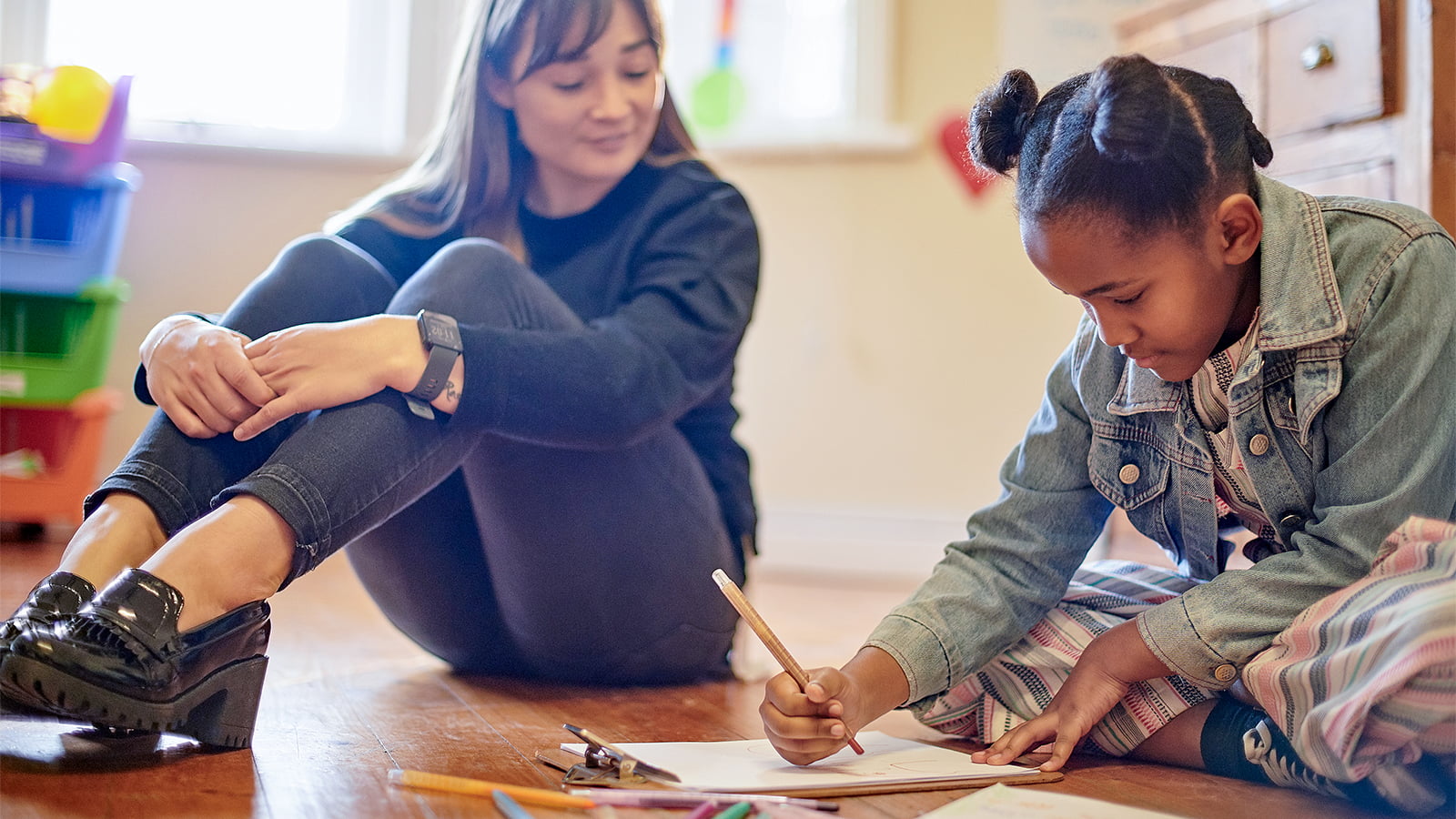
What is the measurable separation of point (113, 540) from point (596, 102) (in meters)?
0.53

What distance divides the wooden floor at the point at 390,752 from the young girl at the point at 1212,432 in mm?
45

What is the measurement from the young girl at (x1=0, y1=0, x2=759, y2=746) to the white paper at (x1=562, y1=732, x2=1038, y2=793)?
0.21 m

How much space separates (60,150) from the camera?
6.26ft

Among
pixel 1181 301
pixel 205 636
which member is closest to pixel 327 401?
pixel 205 636

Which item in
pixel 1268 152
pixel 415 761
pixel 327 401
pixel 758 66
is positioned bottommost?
pixel 415 761

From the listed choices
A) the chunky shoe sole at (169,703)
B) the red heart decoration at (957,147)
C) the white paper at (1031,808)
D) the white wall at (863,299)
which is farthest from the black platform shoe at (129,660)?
the red heart decoration at (957,147)

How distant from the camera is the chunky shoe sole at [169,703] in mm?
617

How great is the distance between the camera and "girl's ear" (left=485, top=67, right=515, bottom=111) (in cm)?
108

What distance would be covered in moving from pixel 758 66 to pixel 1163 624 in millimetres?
1781

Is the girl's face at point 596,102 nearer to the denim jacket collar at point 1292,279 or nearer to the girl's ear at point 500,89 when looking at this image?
the girl's ear at point 500,89

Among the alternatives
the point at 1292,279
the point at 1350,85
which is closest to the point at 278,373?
the point at 1292,279

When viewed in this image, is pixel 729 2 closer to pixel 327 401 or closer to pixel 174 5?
pixel 174 5

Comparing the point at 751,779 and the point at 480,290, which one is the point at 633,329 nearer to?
the point at 480,290

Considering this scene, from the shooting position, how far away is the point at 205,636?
67 cm
